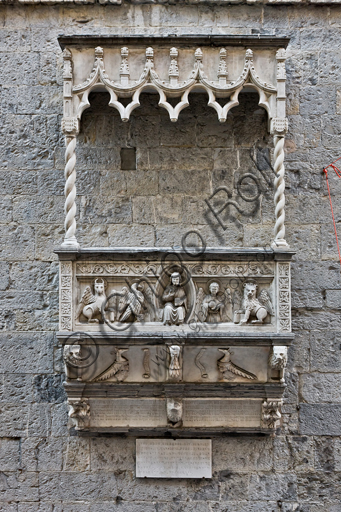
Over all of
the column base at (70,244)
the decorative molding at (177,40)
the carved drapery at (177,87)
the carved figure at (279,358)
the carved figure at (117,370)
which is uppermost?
the decorative molding at (177,40)

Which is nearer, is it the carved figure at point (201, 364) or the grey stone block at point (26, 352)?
the carved figure at point (201, 364)

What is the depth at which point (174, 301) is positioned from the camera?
494 cm

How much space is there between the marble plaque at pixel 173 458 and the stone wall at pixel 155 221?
90mm

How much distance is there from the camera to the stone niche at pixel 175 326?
487 cm

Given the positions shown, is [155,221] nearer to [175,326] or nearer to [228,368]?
[175,326]

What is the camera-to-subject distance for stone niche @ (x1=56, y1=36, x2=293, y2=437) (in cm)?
489

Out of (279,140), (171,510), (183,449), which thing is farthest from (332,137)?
(171,510)

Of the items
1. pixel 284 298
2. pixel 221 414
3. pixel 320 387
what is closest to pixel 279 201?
pixel 284 298

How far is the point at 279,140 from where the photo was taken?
16.5 feet

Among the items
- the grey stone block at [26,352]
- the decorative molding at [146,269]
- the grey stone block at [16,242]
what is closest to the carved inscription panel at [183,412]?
the grey stone block at [26,352]

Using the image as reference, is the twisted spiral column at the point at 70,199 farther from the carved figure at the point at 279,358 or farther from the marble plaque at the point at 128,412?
the carved figure at the point at 279,358

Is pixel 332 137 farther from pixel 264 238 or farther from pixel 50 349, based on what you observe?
pixel 50 349

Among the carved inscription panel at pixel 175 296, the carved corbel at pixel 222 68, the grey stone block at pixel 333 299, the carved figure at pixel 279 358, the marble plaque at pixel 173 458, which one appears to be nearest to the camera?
the carved figure at pixel 279 358

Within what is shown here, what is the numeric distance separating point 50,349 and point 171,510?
166 cm
